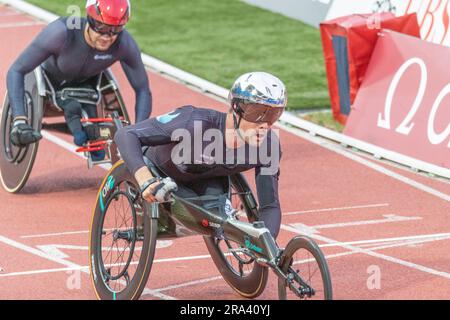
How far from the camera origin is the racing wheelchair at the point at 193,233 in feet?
25.5

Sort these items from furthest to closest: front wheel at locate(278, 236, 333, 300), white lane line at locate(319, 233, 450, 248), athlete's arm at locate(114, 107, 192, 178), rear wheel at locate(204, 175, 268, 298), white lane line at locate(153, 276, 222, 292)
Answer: white lane line at locate(319, 233, 450, 248) < white lane line at locate(153, 276, 222, 292) < rear wheel at locate(204, 175, 268, 298) < athlete's arm at locate(114, 107, 192, 178) < front wheel at locate(278, 236, 333, 300)

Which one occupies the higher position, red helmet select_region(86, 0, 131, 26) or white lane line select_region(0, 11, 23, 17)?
red helmet select_region(86, 0, 131, 26)

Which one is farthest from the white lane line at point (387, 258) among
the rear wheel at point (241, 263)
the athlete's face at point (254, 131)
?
the athlete's face at point (254, 131)

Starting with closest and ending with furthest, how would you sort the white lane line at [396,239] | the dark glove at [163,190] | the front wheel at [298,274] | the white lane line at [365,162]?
1. the front wheel at [298,274]
2. the dark glove at [163,190]
3. the white lane line at [396,239]
4. the white lane line at [365,162]

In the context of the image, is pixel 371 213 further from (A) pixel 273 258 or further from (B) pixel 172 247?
(A) pixel 273 258

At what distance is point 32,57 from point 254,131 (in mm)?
3583

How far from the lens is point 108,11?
10.8m

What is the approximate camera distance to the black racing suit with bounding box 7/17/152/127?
11141 mm

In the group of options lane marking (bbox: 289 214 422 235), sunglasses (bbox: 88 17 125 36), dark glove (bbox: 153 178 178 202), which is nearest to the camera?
dark glove (bbox: 153 178 178 202)

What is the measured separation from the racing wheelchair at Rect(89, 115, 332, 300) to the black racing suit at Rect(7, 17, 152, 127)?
7.52 feet

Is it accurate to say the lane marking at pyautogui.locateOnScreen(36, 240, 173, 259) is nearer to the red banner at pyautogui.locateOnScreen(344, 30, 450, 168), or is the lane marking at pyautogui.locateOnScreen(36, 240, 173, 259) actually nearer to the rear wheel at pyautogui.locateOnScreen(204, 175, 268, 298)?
the rear wheel at pyautogui.locateOnScreen(204, 175, 268, 298)

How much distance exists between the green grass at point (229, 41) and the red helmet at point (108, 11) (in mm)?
4518

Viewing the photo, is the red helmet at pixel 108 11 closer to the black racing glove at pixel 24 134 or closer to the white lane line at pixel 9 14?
the black racing glove at pixel 24 134

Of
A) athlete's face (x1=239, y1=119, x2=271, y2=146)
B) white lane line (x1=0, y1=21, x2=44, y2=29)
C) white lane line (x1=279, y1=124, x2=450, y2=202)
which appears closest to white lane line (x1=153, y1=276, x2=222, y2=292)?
athlete's face (x1=239, y1=119, x2=271, y2=146)
